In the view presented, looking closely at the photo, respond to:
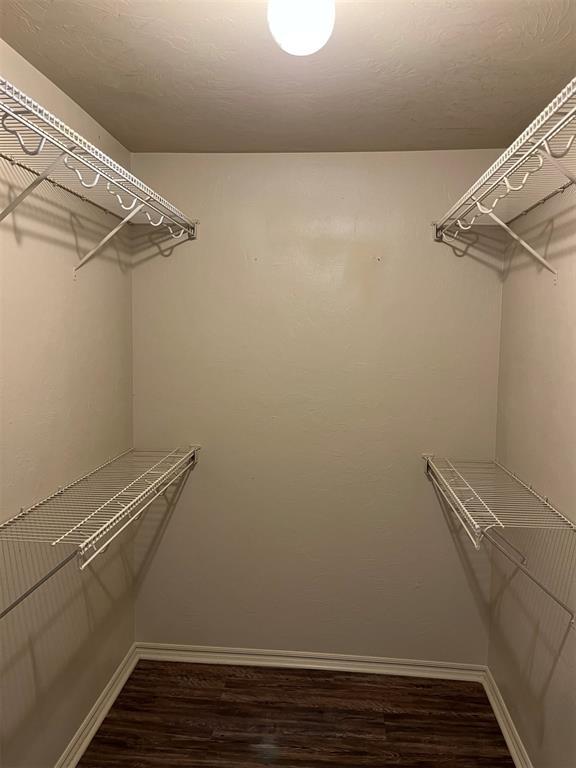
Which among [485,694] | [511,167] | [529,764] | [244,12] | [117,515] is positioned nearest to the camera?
[244,12]

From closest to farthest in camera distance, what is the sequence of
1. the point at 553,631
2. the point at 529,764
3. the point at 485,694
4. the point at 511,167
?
the point at 511,167, the point at 553,631, the point at 529,764, the point at 485,694

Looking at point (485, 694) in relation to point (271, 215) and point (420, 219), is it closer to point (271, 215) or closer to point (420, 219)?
point (420, 219)

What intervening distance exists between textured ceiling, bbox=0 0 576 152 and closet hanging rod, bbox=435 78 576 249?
0.83ft

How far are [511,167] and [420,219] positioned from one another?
0.86 metres

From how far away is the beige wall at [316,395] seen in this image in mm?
2191

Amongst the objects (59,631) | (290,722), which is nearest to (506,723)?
(290,722)

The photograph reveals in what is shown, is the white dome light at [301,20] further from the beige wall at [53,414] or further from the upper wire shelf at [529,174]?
the beige wall at [53,414]

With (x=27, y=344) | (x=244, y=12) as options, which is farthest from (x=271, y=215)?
(x=27, y=344)

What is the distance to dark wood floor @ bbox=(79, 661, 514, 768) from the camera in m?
1.83

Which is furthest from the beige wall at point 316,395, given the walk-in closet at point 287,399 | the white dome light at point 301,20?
the white dome light at point 301,20

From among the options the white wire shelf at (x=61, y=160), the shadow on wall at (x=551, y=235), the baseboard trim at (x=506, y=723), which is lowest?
the baseboard trim at (x=506, y=723)

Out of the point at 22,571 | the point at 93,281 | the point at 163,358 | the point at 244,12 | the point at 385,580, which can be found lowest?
the point at 385,580

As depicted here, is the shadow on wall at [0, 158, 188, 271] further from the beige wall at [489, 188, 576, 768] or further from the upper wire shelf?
the beige wall at [489, 188, 576, 768]

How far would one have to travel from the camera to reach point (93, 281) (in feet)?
6.30
